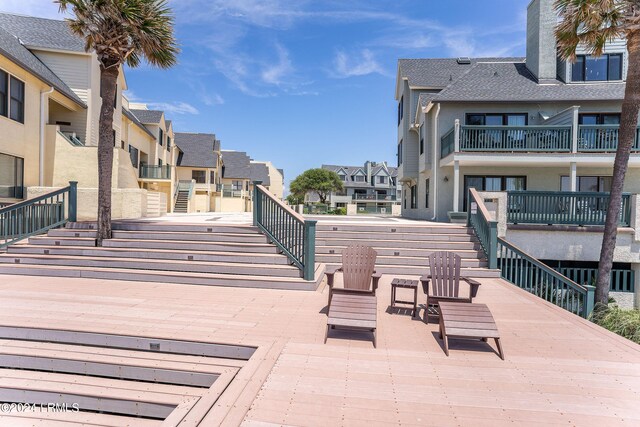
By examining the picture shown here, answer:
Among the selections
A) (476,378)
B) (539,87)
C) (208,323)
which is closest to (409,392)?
(476,378)

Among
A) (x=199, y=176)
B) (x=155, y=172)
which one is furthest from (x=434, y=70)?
(x=199, y=176)

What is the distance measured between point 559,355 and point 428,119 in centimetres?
1708

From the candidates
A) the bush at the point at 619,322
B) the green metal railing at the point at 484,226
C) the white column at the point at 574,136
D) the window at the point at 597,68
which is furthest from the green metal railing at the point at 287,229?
the window at the point at 597,68

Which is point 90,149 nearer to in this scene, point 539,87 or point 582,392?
point 582,392

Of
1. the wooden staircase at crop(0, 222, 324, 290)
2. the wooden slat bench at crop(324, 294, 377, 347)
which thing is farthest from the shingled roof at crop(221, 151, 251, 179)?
the wooden slat bench at crop(324, 294, 377, 347)

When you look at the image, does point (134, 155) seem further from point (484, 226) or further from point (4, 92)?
point (484, 226)

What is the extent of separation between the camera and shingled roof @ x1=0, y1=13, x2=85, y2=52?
1769cm

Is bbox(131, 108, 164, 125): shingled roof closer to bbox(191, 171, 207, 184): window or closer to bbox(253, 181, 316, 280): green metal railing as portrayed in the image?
bbox(191, 171, 207, 184): window

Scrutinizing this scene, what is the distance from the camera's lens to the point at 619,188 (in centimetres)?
902

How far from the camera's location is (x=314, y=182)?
56.1 m

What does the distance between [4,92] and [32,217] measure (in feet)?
24.3

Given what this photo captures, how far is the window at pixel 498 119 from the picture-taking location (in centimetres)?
1722

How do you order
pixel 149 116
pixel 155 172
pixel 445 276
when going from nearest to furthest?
1. pixel 445 276
2. pixel 155 172
3. pixel 149 116

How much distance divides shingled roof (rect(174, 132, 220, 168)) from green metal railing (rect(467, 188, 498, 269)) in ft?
107
